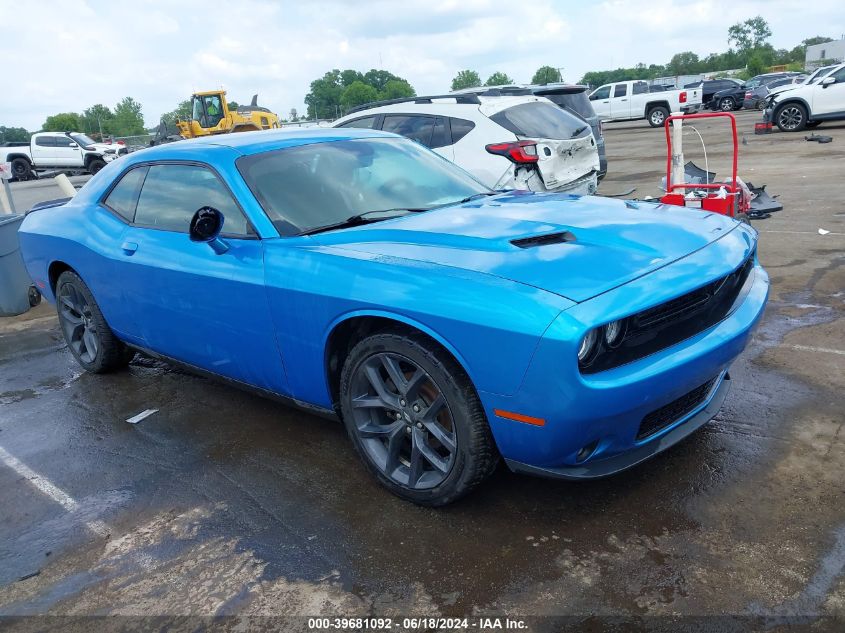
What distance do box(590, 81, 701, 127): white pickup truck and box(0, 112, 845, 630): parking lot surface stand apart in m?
26.8

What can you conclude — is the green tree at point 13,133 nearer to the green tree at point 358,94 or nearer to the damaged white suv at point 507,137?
the green tree at point 358,94

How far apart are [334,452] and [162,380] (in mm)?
1931

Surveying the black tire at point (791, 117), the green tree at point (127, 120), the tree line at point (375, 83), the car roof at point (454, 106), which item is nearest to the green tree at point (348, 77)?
the tree line at point (375, 83)

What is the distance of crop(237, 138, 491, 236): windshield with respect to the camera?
3572mm

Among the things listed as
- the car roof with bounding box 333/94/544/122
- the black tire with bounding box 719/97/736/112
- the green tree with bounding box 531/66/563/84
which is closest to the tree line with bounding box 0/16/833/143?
the green tree with bounding box 531/66/563/84

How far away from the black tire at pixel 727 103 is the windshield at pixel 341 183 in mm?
33717

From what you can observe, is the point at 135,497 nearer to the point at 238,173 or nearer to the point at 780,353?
the point at 238,173

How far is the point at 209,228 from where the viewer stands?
3.54m

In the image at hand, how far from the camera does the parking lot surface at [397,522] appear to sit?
99.4 inches

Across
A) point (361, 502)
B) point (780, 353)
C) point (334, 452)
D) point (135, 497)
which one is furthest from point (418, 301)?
point (780, 353)

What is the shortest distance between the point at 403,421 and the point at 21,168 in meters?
33.0

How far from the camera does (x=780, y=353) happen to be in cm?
444

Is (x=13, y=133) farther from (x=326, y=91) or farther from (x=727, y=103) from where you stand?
(x=727, y=103)

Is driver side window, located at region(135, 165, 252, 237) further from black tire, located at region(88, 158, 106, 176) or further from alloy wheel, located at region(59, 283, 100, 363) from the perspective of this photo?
black tire, located at region(88, 158, 106, 176)
